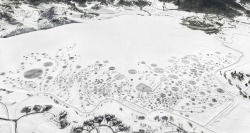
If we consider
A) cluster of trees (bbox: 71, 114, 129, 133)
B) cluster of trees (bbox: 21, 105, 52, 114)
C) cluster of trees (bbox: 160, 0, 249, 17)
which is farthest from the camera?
cluster of trees (bbox: 160, 0, 249, 17)

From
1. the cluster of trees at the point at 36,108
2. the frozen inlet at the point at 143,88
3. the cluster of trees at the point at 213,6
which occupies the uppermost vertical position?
the cluster of trees at the point at 213,6

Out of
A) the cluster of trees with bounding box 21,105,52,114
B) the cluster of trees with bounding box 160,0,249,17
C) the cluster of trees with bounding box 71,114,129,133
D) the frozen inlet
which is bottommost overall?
the cluster of trees with bounding box 71,114,129,133

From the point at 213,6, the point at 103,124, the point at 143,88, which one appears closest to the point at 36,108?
the point at 103,124

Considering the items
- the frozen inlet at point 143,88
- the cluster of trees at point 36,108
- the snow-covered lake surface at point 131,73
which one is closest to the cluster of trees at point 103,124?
the snow-covered lake surface at point 131,73

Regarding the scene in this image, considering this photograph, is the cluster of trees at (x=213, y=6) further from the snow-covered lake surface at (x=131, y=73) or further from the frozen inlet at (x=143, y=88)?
the frozen inlet at (x=143, y=88)

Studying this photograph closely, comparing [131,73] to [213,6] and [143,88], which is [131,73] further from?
[213,6]

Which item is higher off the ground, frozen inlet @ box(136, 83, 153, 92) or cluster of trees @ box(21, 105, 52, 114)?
frozen inlet @ box(136, 83, 153, 92)

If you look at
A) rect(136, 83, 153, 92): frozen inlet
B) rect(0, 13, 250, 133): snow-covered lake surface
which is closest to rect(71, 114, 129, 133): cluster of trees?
rect(0, 13, 250, 133): snow-covered lake surface

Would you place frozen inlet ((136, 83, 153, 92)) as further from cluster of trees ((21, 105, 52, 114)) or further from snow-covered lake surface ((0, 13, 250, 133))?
cluster of trees ((21, 105, 52, 114))
